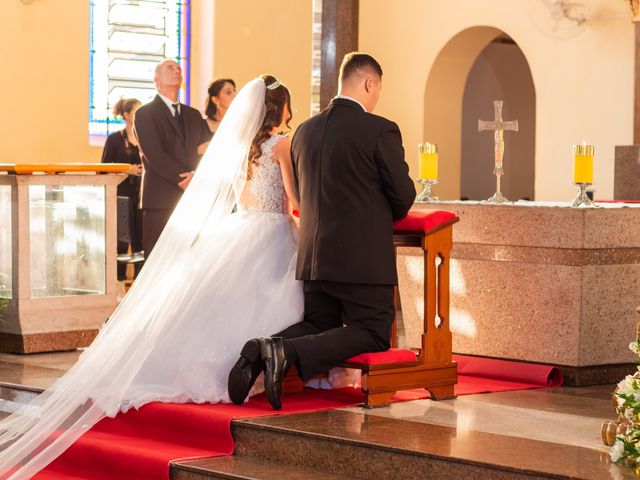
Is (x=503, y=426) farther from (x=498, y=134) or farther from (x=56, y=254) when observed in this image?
(x=56, y=254)

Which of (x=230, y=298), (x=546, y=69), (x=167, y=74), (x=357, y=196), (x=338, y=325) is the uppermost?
(x=546, y=69)

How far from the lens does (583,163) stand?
6.59 metres

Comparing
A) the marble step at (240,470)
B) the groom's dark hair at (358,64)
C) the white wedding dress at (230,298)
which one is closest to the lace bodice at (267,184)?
the white wedding dress at (230,298)

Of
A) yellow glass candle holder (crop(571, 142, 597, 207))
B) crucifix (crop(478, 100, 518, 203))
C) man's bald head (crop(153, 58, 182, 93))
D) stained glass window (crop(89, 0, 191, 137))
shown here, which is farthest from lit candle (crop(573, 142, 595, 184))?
stained glass window (crop(89, 0, 191, 137))

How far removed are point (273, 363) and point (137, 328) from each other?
959 millimetres

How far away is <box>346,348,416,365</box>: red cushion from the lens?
5.61 m

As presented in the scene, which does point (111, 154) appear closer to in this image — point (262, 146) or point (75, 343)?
point (75, 343)

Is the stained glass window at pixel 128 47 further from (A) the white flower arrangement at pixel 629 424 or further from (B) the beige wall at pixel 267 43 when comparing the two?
(A) the white flower arrangement at pixel 629 424

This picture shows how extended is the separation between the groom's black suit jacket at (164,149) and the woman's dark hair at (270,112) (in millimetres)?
2119

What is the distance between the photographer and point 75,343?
320 inches

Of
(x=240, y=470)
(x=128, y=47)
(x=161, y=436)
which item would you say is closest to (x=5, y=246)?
(x=161, y=436)

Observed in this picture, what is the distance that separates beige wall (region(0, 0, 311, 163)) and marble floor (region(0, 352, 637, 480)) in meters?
5.25

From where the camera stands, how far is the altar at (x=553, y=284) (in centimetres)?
646

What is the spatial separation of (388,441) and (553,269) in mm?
1961
